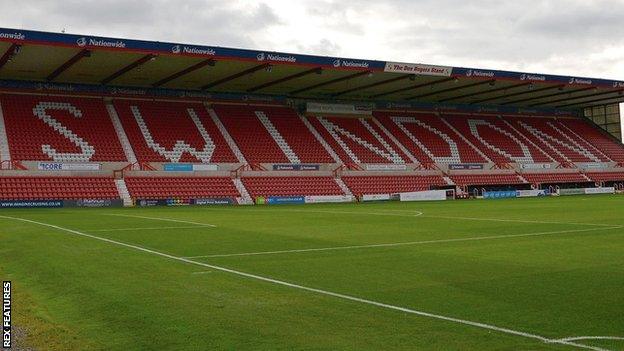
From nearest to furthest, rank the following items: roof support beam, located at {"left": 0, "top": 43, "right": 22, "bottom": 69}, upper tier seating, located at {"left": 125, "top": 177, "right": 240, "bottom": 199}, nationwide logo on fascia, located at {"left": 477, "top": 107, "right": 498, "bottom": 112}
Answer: roof support beam, located at {"left": 0, "top": 43, "right": 22, "bottom": 69}
upper tier seating, located at {"left": 125, "top": 177, "right": 240, "bottom": 199}
nationwide logo on fascia, located at {"left": 477, "top": 107, "right": 498, "bottom": 112}

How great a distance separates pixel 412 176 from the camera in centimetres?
5362

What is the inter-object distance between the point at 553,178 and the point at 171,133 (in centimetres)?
3696

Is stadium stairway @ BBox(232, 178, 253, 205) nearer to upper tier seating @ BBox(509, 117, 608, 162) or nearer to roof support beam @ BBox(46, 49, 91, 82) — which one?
roof support beam @ BBox(46, 49, 91, 82)

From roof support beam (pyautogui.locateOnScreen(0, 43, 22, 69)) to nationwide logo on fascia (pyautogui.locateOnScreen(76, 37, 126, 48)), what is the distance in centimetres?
396

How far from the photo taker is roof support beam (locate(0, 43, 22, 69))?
122ft

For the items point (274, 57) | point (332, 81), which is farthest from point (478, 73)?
point (274, 57)

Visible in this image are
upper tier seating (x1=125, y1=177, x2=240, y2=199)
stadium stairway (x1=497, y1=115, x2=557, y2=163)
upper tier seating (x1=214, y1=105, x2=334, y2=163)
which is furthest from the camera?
stadium stairway (x1=497, y1=115, x2=557, y2=163)

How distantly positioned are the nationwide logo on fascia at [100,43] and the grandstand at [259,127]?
6 centimetres

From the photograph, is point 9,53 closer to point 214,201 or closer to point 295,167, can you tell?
point 214,201

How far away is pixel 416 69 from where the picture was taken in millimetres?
47719

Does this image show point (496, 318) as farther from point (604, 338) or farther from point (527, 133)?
point (527, 133)

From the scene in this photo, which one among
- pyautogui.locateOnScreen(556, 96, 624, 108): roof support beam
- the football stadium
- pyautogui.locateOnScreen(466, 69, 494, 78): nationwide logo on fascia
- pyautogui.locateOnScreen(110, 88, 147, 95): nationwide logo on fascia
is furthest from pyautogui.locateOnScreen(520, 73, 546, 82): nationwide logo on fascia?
pyautogui.locateOnScreen(110, 88, 147, 95): nationwide logo on fascia

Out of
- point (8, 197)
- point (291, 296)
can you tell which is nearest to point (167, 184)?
point (8, 197)

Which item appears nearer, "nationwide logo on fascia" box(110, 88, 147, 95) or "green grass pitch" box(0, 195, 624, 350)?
"green grass pitch" box(0, 195, 624, 350)
